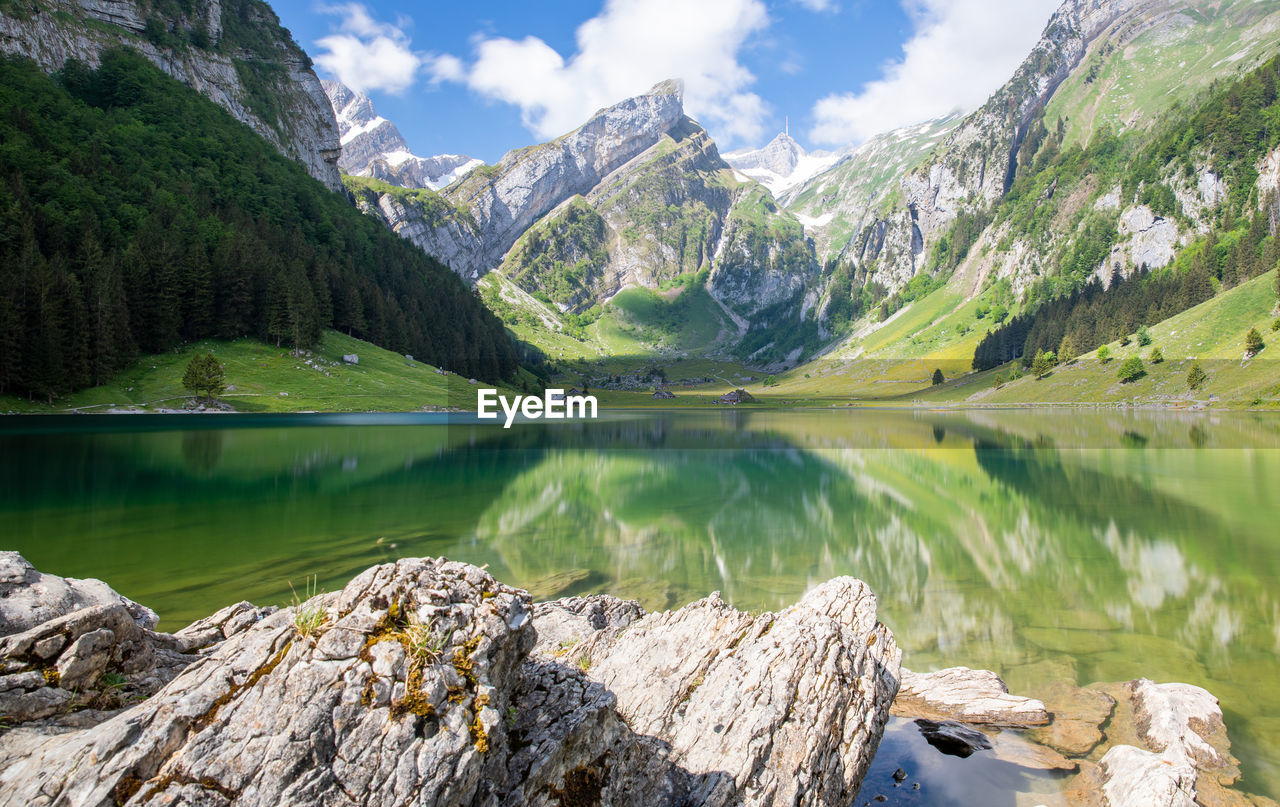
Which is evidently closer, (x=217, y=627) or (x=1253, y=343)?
(x=217, y=627)

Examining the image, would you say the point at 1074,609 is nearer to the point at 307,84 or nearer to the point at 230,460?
the point at 230,460

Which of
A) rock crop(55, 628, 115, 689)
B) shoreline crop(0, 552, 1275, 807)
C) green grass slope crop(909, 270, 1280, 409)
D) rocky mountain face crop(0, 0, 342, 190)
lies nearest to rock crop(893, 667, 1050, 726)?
shoreline crop(0, 552, 1275, 807)

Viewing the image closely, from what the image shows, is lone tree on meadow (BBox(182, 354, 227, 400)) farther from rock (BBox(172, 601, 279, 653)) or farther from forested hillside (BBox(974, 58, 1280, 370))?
forested hillside (BBox(974, 58, 1280, 370))

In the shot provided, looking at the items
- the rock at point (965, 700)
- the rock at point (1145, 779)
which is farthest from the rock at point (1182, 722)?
the rock at point (965, 700)

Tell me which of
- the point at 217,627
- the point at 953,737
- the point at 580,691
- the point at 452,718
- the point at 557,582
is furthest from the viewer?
the point at 557,582

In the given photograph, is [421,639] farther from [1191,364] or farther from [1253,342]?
[1191,364]

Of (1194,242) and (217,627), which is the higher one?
(1194,242)

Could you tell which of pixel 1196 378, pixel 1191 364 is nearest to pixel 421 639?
pixel 1196 378
